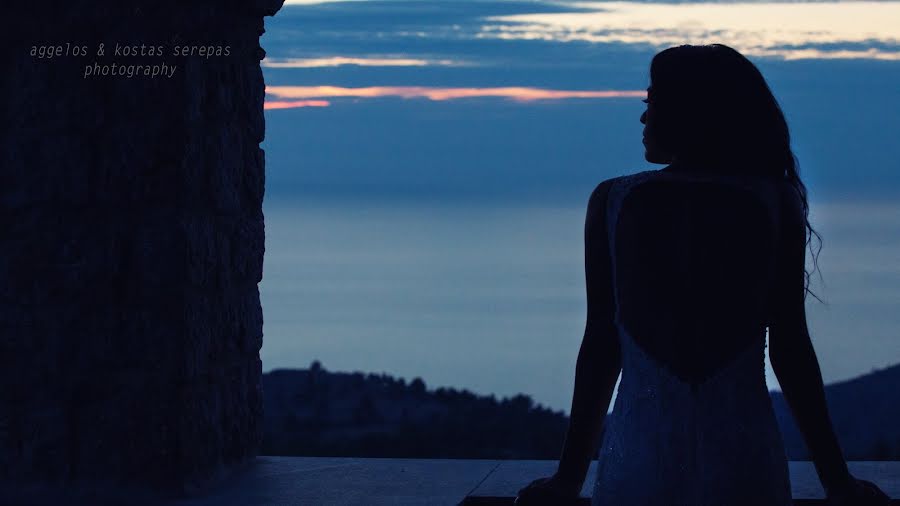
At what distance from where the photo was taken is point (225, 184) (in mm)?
3551

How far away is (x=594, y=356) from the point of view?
1.86 meters

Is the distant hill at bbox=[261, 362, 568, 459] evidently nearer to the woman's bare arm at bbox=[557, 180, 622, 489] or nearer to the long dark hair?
the woman's bare arm at bbox=[557, 180, 622, 489]

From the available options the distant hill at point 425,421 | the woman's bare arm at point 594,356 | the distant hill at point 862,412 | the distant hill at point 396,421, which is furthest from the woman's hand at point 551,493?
the distant hill at point 862,412

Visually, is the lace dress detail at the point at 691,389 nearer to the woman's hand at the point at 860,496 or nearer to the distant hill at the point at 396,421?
the woman's hand at the point at 860,496

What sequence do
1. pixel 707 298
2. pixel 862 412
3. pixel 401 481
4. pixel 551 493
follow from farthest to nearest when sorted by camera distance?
pixel 862 412, pixel 401 481, pixel 551 493, pixel 707 298

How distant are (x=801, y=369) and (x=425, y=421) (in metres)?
4.61

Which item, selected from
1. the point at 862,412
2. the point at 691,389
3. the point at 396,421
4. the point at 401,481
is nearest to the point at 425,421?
the point at 396,421

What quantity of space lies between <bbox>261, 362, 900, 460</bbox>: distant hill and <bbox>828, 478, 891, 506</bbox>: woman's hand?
3226mm

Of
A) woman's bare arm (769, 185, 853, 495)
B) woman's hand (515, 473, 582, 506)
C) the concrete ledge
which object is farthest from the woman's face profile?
the concrete ledge

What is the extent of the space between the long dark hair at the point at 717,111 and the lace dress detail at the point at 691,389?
0.06 m

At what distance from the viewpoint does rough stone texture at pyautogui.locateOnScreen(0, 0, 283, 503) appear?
10.9 ft

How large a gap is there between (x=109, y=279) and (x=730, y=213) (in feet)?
7.03

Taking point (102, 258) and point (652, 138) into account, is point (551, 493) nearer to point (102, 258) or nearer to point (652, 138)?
point (652, 138)

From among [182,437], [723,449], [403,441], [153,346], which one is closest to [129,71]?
[153,346]
